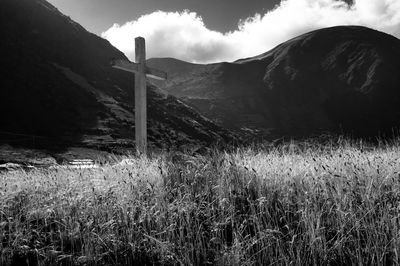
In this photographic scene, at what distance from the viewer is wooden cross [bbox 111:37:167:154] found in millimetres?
8438

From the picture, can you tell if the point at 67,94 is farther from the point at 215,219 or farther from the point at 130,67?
the point at 215,219

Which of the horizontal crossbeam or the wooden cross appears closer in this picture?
the horizontal crossbeam

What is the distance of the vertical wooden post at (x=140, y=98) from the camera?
333 inches

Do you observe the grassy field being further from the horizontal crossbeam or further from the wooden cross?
the horizontal crossbeam

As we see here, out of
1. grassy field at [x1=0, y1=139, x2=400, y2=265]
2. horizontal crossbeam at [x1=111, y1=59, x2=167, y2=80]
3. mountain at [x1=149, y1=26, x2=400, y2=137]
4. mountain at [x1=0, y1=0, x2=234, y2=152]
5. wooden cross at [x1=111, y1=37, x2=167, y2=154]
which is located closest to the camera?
grassy field at [x1=0, y1=139, x2=400, y2=265]

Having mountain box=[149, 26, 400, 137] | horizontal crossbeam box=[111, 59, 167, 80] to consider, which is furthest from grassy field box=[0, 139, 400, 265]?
mountain box=[149, 26, 400, 137]

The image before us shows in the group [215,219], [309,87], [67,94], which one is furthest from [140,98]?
[309,87]

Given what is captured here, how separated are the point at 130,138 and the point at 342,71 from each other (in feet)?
202

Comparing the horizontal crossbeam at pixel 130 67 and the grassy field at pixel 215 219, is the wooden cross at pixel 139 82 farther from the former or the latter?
the grassy field at pixel 215 219

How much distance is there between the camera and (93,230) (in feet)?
12.1

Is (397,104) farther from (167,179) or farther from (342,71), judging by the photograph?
(167,179)

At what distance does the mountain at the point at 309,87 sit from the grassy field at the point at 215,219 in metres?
56.1

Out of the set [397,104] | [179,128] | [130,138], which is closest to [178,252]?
[130,138]

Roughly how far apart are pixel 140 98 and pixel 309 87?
71044 mm
